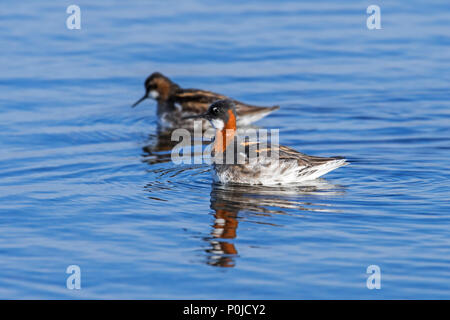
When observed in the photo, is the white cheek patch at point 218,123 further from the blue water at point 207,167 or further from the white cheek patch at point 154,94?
the white cheek patch at point 154,94

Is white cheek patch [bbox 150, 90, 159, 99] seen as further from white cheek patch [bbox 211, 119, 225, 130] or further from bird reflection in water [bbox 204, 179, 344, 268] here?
bird reflection in water [bbox 204, 179, 344, 268]

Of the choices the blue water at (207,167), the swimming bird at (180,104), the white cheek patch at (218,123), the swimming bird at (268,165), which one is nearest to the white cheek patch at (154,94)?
the swimming bird at (180,104)

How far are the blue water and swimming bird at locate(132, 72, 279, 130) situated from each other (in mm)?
410

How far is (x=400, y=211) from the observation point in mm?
11992

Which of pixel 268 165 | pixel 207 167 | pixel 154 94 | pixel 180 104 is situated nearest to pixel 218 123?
pixel 207 167

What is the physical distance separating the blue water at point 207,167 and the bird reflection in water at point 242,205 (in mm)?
36

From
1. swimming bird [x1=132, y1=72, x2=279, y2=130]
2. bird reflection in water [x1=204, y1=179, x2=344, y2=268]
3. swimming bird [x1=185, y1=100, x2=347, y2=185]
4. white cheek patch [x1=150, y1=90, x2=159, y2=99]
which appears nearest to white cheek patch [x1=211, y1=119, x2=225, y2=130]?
swimming bird [x1=185, y1=100, x2=347, y2=185]

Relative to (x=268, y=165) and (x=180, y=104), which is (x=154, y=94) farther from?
(x=268, y=165)

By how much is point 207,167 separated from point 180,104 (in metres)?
4.53

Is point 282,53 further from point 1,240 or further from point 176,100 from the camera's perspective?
point 1,240

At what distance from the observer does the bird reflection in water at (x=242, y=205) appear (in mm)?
10758

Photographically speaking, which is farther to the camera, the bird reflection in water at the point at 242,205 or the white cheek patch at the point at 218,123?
the white cheek patch at the point at 218,123

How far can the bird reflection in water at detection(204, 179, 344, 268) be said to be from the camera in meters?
10.8

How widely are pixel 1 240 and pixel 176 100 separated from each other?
863 cm
